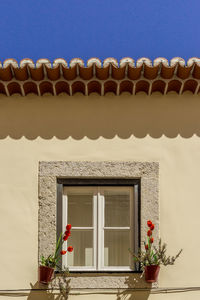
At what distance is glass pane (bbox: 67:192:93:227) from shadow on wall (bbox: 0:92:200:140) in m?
0.68

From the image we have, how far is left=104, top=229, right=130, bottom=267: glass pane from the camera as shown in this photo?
5.22 metres

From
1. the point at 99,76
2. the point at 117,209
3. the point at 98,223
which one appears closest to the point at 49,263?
the point at 98,223

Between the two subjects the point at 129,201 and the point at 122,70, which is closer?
the point at 122,70

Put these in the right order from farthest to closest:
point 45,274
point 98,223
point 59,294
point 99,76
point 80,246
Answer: point 80,246, point 98,223, point 99,76, point 59,294, point 45,274

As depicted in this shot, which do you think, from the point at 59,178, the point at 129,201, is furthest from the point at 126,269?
the point at 59,178

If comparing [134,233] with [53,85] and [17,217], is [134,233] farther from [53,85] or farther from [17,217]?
[53,85]

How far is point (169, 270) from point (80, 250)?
103 cm

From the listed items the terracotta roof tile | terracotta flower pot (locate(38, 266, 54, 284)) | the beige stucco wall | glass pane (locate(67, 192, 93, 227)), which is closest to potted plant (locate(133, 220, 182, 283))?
the beige stucco wall

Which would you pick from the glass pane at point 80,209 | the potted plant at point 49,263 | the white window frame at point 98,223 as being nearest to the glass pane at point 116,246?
the white window frame at point 98,223

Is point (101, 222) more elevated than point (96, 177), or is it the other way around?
point (96, 177)

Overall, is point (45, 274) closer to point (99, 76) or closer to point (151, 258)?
point (151, 258)

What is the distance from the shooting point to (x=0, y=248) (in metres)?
4.97

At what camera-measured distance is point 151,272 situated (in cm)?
475

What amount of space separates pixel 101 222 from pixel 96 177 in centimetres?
50
